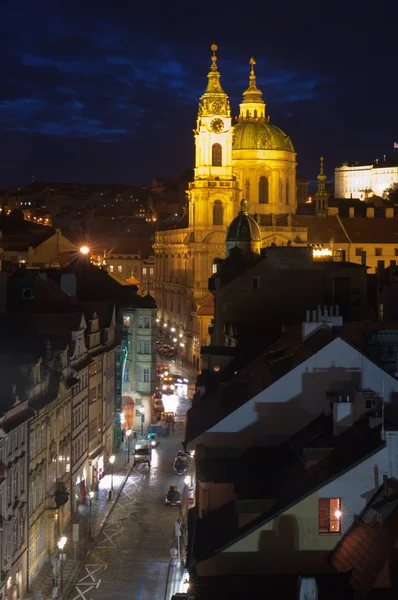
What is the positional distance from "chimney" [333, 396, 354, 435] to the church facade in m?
97.4

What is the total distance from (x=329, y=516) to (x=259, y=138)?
123m

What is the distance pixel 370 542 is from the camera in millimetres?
19484

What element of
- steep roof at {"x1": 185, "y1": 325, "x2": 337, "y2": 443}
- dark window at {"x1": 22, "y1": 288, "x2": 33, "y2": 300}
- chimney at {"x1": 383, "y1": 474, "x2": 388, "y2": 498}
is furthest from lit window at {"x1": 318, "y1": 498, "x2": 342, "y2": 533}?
dark window at {"x1": 22, "y1": 288, "x2": 33, "y2": 300}

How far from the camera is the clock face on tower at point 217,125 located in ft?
441

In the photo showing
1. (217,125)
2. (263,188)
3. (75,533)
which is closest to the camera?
(75,533)

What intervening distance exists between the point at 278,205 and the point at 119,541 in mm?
98692

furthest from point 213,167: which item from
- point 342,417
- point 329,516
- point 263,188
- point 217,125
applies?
point 329,516

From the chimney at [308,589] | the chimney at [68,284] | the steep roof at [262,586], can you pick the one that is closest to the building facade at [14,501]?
the steep roof at [262,586]

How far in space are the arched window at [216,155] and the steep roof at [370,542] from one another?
115560 millimetres

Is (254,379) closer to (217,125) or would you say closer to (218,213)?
(218,213)

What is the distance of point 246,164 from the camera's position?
140 meters

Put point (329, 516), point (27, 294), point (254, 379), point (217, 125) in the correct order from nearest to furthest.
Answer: point (329, 516), point (254, 379), point (27, 294), point (217, 125)

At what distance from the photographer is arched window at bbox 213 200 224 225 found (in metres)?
133

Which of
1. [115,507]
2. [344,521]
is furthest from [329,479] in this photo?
[115,507]
